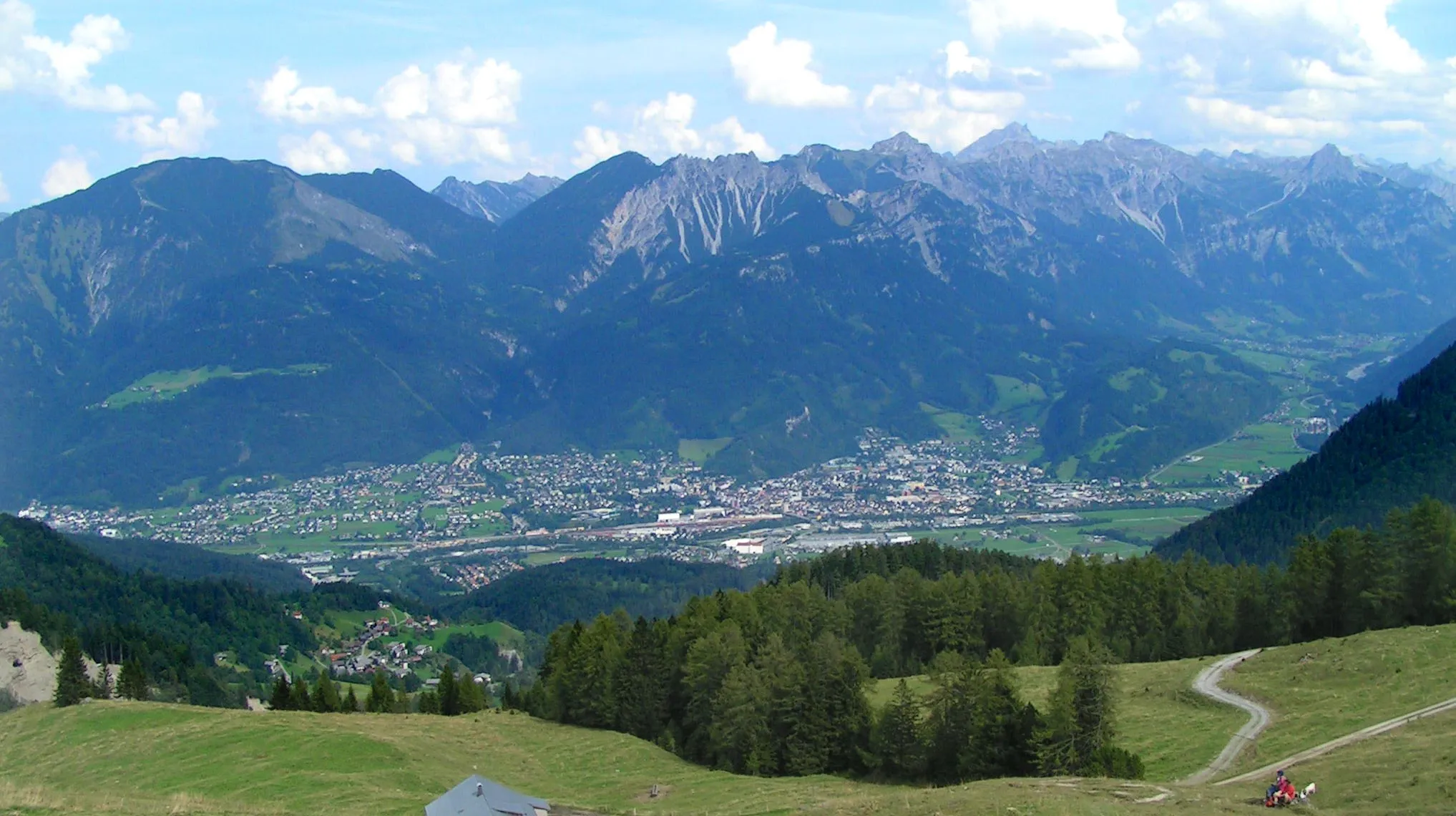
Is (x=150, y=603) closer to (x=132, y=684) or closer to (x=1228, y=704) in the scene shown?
(x=132, y=684)

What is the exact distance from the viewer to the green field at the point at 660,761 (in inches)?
1411

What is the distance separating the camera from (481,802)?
A: 3931 centimetres

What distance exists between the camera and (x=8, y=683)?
9069 cm

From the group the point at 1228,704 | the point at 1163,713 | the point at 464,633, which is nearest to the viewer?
the point at 1228,704

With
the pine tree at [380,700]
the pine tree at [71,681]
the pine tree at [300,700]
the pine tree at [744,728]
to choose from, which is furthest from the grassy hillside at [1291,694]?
the pine tree at [71,681]

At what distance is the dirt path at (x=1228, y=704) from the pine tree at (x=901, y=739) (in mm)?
11751

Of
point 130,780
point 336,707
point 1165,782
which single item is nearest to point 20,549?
point 336,707

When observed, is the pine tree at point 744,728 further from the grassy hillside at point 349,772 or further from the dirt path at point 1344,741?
the dirt path at point 1344,741

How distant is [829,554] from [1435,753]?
252 feet

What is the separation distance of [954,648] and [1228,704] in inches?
1074

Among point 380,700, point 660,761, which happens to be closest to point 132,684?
point 380,700

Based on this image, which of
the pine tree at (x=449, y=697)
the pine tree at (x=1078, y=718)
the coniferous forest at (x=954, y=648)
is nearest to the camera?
the pine tree at (x=1078, y=718)

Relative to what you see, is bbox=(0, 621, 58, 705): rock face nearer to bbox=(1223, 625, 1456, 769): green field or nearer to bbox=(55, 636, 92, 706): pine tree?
bbox=(55, 636, 92, 706): pine tree

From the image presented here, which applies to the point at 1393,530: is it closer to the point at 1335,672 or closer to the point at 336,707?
the point at 1335,672
